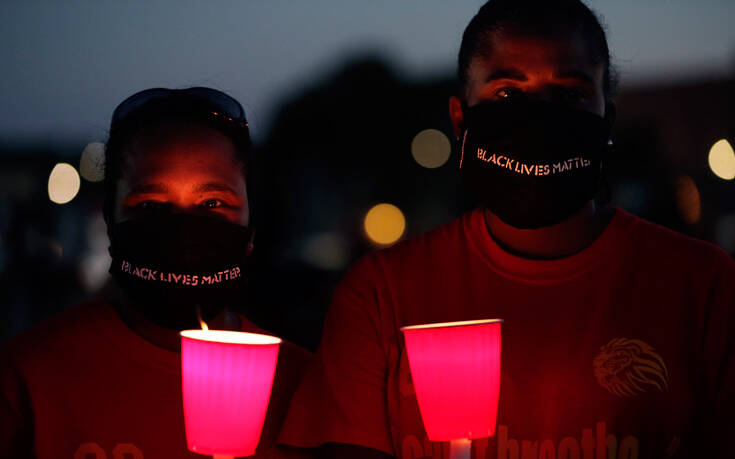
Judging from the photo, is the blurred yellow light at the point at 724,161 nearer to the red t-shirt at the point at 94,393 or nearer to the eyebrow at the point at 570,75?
the eyebrow at the point at 570,75

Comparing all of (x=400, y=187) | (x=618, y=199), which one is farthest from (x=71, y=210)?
(x=400, y=187)

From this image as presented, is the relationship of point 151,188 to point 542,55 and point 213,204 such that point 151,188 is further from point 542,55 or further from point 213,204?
point 542,55

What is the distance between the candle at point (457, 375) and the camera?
8.54 feet

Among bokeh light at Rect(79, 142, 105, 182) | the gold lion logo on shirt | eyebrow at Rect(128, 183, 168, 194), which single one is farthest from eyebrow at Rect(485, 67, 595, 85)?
bokeh light at Rect(79, 142, 105, 182)

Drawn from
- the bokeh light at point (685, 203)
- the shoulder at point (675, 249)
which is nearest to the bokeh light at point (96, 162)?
the shoulder at point (675, 249)

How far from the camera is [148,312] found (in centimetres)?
349

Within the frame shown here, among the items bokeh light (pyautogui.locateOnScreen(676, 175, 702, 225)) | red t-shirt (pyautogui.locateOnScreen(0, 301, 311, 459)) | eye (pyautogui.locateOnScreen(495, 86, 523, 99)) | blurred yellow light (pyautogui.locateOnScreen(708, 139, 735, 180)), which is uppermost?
blurred yellow light (pyautogui.locateOnScreen(708, 139, 735, 180))

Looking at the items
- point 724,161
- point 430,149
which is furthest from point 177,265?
point 430,149

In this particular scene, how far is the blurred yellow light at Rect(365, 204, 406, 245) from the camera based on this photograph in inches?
Answer: 2183

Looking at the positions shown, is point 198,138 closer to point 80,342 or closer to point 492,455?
point 80,342

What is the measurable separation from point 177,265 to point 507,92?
1.29 metres

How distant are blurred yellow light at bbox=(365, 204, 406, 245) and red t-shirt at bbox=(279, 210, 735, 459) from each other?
5078 centimetres

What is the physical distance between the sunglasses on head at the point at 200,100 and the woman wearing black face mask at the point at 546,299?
0.85 metres

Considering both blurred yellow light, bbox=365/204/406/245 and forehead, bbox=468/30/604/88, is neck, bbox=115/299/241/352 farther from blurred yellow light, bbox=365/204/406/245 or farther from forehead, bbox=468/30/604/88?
blurred yellow light, bbox=365/204/406/245
